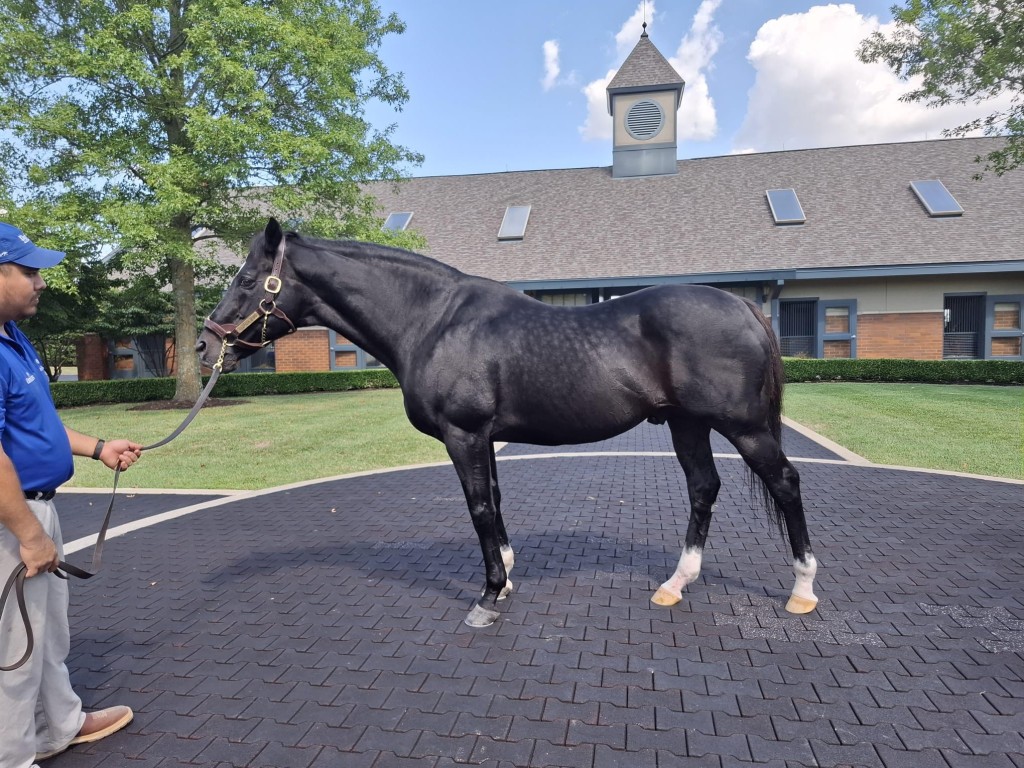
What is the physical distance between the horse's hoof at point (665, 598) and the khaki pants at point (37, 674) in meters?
3.21

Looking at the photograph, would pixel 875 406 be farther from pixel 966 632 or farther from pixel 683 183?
pixel 683 183

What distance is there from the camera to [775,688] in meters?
3.00

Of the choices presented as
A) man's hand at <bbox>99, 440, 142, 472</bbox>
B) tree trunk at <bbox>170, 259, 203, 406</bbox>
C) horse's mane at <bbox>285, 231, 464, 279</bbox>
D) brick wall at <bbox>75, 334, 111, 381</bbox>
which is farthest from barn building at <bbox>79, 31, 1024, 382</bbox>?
man's hand at <bbox>99, 440, 142, 472</bbox>

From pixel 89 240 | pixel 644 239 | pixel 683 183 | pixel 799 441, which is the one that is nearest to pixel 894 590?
pixel 799 441

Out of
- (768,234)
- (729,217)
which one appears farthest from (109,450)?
(729,217)

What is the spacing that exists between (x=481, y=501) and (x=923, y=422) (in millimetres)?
10858

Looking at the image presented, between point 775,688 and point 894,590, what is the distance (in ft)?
5.58

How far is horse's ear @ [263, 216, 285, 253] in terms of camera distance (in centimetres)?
368

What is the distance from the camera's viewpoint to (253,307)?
12.2 feet

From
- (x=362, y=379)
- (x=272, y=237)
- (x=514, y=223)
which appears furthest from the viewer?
(x=514, y=223)

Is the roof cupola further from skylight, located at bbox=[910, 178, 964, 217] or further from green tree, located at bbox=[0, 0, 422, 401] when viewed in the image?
green tree, located at bbox=[0, 0, 422, 401]

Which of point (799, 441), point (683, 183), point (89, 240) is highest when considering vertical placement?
point (683, 183)

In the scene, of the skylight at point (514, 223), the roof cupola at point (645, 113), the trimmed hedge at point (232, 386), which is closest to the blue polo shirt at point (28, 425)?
the trimmed hedge at point (232, 386)

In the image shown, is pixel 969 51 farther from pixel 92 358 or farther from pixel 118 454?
pixel 92 358
